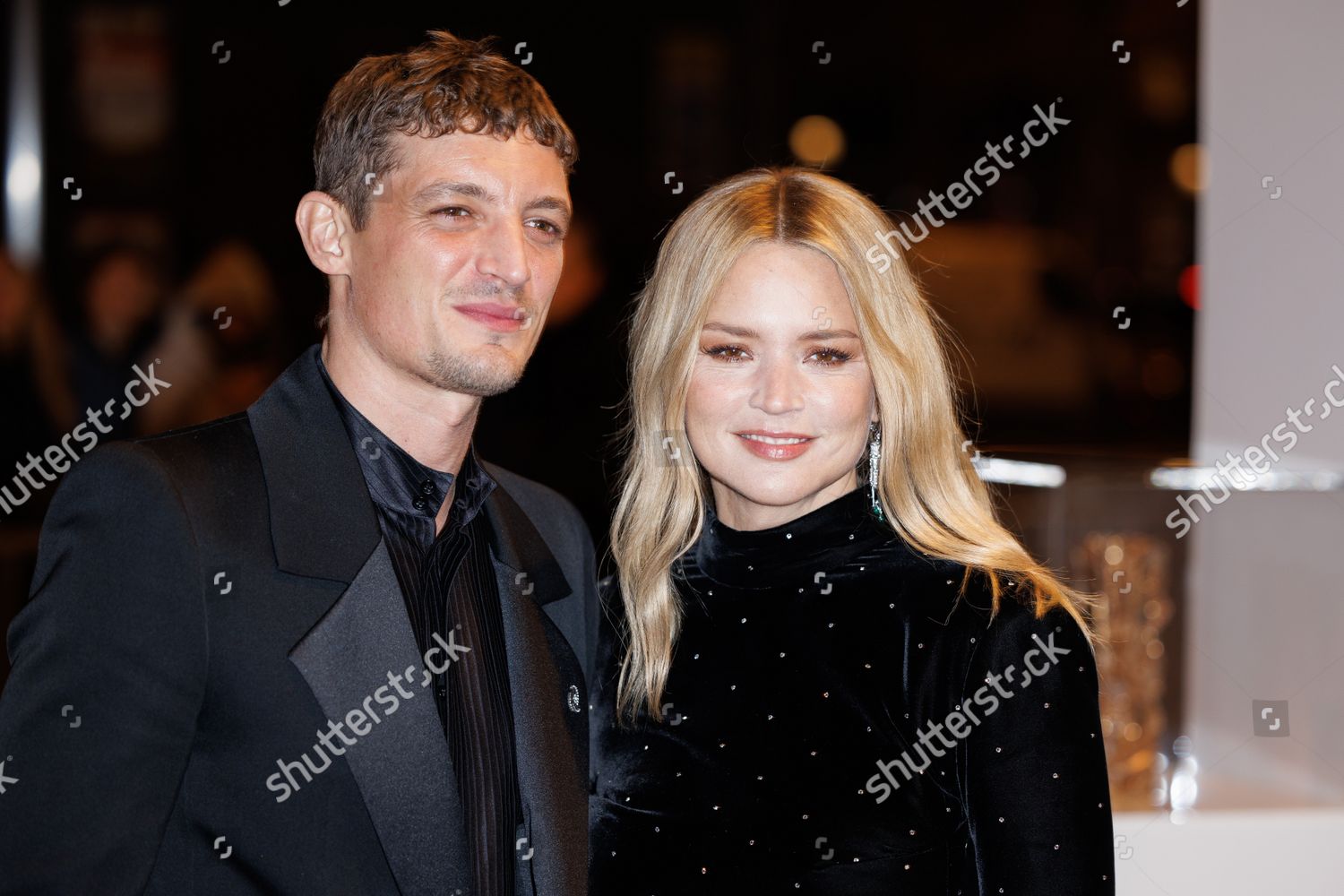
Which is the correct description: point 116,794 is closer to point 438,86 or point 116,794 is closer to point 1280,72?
point 438,86

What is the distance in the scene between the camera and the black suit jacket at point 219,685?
1.47 metres

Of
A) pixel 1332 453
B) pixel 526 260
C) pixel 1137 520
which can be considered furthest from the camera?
pixel 1137 520

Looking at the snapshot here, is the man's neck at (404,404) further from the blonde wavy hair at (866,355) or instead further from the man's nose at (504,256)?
the blonde wavy hair at (866,355)

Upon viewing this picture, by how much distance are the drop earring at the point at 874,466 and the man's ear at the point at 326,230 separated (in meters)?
0.81

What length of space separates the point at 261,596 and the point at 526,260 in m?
0.59

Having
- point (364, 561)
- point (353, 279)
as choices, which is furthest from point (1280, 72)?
point (364, 561)

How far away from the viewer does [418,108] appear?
72.8 inches

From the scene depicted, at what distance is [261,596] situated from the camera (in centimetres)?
161

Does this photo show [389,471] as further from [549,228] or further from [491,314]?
[549,228]

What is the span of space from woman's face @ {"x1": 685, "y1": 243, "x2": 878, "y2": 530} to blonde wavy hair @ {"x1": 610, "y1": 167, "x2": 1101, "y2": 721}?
24 mm

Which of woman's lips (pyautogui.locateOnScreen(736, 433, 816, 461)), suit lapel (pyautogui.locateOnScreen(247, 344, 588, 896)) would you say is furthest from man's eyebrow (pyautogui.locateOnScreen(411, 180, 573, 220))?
woman's lips (pyautogui.locateOnScreen(736, 433, 816, 461))

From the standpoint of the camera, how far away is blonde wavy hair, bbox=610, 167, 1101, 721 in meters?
1.88

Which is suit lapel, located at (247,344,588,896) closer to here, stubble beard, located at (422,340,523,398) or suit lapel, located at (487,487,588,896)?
suit lapel, located at (487,487,588,896)

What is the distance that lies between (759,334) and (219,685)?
0.85 meters
